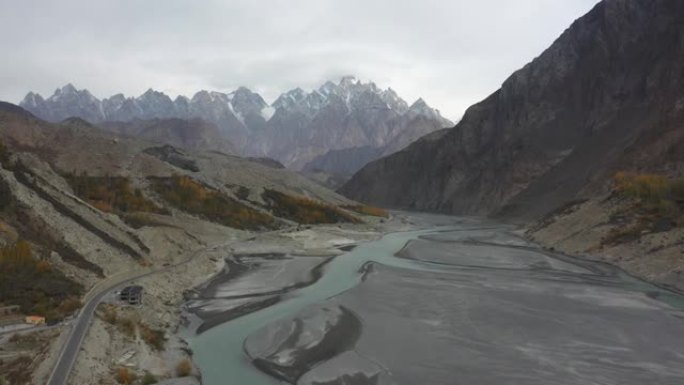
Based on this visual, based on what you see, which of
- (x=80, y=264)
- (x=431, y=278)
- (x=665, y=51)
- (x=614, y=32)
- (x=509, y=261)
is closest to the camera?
(x=80, y=264)

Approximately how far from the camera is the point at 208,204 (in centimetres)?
10050

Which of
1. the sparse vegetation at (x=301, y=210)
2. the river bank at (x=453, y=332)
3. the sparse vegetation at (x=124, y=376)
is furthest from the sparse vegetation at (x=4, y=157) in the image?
the sparse vegetation at (x=301, y=210)

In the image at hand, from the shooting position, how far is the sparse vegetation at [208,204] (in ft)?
312

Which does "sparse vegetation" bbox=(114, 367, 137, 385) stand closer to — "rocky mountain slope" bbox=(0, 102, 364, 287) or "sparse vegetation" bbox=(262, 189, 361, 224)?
"rocky mountain slope" bbox=(0, 102, 364, 287)

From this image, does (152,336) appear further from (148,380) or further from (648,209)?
(648,209)

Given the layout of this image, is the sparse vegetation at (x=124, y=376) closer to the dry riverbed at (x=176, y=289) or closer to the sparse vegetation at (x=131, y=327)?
the dry riverbed at (x=176, y=289)

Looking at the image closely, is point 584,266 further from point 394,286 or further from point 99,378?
point 99,378

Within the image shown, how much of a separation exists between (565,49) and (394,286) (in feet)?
Result: 556

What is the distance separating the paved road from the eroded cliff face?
10501 centimetres

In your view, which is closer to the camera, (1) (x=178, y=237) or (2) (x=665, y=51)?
(1) (x=178, y=237)

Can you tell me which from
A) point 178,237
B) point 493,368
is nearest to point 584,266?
point 493,368

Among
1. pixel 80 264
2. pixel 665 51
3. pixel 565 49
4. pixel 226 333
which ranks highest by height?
pixel 565 49

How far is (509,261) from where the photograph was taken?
2667 inches

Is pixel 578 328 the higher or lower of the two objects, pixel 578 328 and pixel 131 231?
the lower
